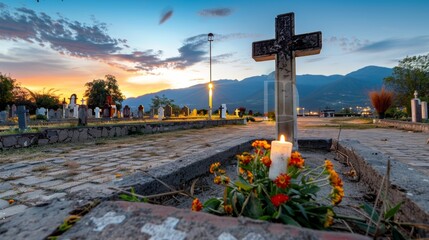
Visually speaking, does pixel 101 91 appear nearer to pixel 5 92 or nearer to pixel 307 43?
pixel 5 92

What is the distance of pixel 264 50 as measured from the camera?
478 cm

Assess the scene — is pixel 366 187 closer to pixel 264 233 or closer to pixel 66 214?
pixel 264 233

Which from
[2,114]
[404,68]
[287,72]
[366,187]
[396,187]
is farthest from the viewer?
[404,68]

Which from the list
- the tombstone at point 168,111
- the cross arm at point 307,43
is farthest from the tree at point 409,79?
the cross arm at point 307,43

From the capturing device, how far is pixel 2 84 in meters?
27.8

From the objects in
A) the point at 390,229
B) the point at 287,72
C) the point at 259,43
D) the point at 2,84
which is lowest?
the point at 390,229

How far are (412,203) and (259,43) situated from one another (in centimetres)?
400

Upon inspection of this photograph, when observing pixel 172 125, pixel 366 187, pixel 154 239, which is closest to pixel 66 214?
pixel 154 239

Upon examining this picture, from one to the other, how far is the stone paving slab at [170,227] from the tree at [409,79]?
30.5m

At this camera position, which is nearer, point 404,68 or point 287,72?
point 287,72

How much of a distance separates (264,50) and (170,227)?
4325 millimetres

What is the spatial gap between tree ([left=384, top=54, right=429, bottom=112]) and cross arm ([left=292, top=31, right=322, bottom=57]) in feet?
87.3

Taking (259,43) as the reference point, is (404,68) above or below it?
above

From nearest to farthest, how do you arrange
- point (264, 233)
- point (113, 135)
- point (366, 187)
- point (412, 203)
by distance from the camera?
1. point (264, 233)
2. point (412, 203)
3. point (366, 187)
4. point (113, 135)
